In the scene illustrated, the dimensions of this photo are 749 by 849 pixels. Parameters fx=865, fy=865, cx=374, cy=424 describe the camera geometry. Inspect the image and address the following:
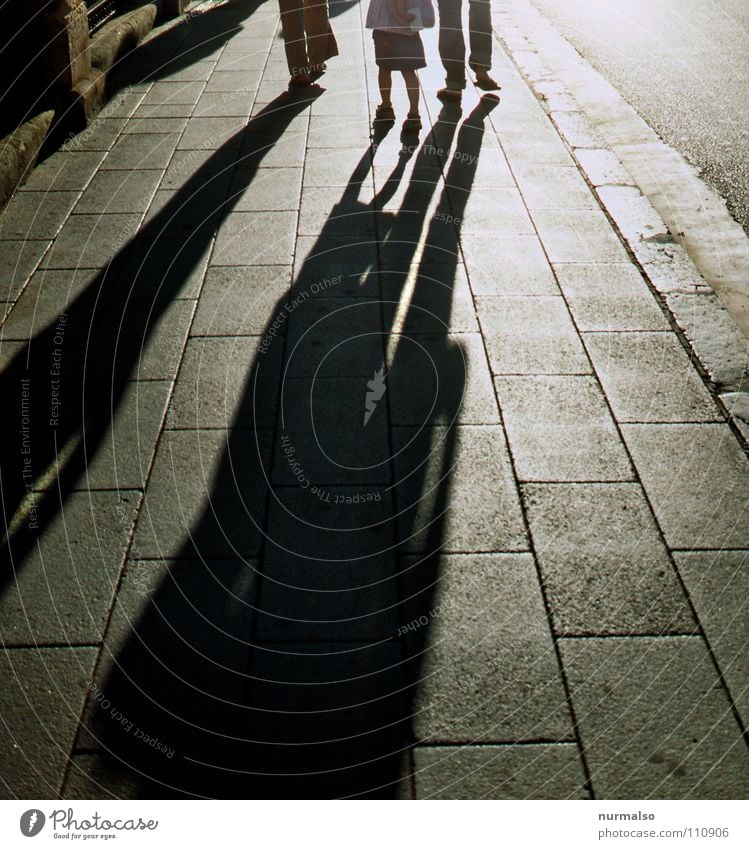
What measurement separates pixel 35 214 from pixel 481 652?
463 cm

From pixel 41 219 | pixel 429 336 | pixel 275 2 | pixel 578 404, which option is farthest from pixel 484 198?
pixel 275 2

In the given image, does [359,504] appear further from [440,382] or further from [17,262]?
[17,262]

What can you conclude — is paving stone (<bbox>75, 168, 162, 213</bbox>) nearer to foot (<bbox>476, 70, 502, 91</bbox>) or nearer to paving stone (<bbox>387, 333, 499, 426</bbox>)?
paving stone (<bbox>387, 333, 499, 426</bbox>)

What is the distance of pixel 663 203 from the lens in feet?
20.0

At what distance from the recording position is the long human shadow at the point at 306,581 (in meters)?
2.62

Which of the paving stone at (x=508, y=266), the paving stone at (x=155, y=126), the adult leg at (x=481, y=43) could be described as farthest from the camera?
the adult leg at (x=481, y=43)

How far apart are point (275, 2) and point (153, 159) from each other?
630 centimetres

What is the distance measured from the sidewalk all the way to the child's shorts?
1382 mm

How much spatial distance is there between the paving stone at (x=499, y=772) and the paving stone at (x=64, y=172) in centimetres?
518

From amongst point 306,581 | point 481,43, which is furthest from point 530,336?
point 481,43

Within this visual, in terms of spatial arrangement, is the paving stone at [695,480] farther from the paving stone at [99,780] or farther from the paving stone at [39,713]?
the paving stone at [39,713]

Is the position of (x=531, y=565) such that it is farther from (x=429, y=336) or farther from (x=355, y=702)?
(x=429, y=336)

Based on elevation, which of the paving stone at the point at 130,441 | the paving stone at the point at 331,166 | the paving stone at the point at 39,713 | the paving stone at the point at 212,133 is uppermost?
the paving stone at the point at 212,133

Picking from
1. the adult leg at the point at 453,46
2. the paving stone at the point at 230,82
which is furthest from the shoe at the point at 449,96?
the paving stone at the point at 230,82
